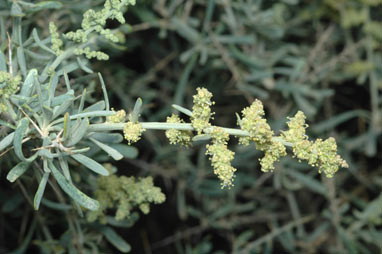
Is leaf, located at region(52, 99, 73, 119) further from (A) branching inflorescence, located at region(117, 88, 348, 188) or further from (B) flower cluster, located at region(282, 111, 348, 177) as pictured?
(B) flower cluster, located at region(282, 111, 348, 177)

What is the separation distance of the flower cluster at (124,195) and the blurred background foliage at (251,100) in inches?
24.1

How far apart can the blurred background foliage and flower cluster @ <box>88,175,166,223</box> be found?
0.61 m


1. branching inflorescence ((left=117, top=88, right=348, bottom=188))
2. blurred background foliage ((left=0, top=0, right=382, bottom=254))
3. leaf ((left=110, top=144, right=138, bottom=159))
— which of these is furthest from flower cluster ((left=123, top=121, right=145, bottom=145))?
blurred background foliage ((left=0, top=0, right=382, bottom=254))

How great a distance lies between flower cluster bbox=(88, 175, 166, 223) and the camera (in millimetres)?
1208

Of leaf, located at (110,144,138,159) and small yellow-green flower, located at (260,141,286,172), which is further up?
leaf, located at (110,144,138,159)

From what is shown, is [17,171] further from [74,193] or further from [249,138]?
[249,138]

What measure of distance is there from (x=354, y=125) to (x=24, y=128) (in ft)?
6.16

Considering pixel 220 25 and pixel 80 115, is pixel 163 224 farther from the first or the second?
pixel 80 115

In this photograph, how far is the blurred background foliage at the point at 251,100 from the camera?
6.30ft

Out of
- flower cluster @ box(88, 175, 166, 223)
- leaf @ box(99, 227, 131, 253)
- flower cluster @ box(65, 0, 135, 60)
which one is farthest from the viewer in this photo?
leaf @ box(99, 227, 131, 253)

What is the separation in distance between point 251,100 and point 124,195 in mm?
944

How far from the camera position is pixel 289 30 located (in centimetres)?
216

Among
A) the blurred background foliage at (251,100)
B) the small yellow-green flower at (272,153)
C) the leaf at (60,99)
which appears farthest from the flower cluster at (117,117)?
the blurred background foliage at (251,100)

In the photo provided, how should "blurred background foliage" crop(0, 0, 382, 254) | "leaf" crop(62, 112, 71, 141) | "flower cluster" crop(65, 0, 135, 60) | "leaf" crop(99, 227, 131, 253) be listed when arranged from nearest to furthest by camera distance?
"leaf" crop(62, 112, 71, 141)
"flower cluster" crop(65, 0, 135, 60)
"leaf" crop(99, 227, 131, 253)
"blurred background foliage" crop(0, 0, 382, 254)
